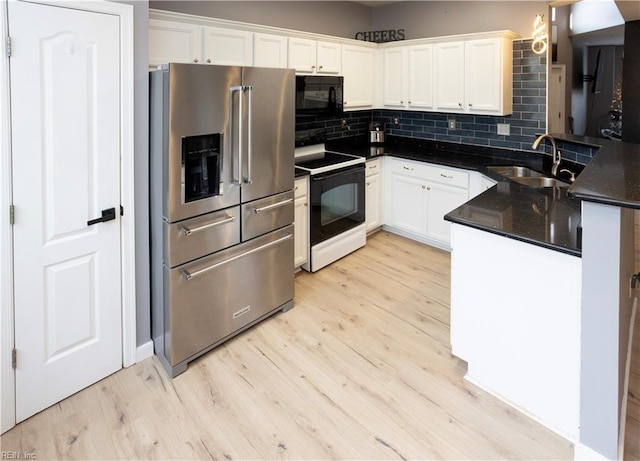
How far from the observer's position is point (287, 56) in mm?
3777

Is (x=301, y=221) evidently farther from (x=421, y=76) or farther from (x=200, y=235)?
(x=421, y=76)

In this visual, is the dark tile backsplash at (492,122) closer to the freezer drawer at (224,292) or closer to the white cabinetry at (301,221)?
the white cabinetry at (301,221)

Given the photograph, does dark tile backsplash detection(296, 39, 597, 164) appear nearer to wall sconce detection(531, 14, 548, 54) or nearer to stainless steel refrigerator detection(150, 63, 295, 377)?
wall sconce detection(531, 14, 548, 54)

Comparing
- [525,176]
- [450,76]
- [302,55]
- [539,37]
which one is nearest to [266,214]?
[302,55]

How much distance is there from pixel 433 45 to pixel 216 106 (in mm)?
2881

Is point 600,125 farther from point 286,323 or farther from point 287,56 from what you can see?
point 286,323

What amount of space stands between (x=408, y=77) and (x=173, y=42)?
8.57ft

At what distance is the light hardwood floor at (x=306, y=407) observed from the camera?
1912 mm

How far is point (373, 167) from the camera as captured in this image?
176 inches

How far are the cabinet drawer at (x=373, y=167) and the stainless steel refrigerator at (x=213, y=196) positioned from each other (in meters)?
1.60

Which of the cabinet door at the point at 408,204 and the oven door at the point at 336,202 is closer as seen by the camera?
the oven door at the point at 336,202

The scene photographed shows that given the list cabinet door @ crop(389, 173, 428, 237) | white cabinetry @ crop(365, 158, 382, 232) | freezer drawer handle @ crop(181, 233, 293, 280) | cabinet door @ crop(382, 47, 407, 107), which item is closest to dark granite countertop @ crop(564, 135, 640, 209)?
freezer drawer handle @ crop(181, 233, 293, 280)

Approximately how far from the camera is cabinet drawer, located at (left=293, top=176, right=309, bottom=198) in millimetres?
3513

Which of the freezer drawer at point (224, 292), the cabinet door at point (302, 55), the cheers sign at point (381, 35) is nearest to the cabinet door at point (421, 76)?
the cheers sign at point (381, 35)
